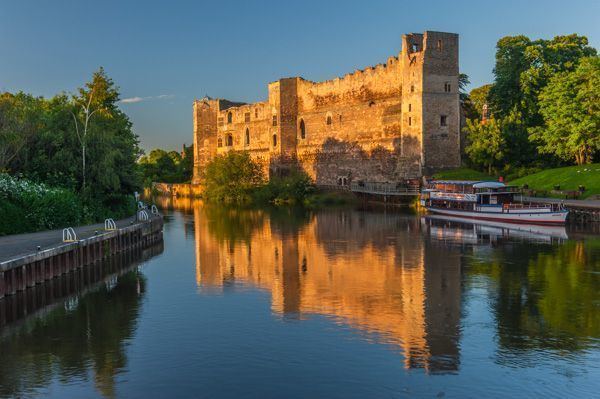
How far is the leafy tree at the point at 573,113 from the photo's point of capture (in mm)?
42094

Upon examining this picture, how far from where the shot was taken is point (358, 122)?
62406 mm

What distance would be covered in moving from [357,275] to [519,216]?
18150mm

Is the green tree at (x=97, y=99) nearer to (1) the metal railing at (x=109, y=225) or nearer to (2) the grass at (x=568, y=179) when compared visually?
(1) the metal railing at (x=109, y=225)

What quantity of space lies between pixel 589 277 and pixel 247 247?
48.2ft

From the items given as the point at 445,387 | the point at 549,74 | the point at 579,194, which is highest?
the point at 549,74

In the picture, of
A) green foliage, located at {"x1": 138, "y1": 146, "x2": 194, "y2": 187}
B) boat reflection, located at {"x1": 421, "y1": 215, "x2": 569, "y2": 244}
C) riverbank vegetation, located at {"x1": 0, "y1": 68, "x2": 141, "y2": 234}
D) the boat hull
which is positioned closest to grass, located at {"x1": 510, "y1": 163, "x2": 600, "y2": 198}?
the boat hull

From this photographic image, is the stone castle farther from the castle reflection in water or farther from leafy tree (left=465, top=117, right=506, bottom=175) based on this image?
the castle reflection in water

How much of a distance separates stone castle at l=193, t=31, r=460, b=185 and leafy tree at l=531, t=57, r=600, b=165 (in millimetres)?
8320

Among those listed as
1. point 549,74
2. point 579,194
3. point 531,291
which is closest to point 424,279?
point 531,291

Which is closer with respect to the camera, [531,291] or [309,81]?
[531,291]

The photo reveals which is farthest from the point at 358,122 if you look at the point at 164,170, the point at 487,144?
the point at 164,170

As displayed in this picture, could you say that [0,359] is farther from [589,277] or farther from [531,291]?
[589,277]

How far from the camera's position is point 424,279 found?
68.8 feet

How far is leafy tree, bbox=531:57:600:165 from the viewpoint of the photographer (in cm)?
4209
